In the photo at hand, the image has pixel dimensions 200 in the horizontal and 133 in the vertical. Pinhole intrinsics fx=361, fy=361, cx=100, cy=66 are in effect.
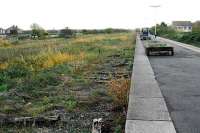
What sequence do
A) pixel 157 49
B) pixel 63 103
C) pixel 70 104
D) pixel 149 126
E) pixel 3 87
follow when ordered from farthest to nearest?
pixel 157 49 < pixel 3 87 < pixel 63 103 < pixel 70 104 < pixel 149 126

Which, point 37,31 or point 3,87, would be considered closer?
point 3,87

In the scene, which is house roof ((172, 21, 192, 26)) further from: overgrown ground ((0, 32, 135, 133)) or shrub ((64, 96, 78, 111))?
shrub ((64, 96, 78, 111))

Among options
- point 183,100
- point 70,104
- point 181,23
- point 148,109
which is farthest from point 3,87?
point 181,23

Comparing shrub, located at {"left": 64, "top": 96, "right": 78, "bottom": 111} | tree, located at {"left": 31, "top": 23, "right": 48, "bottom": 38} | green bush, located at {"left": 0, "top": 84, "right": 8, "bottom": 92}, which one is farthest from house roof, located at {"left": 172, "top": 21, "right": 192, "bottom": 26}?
shrub, located at {"left": 64, "top": 96, "right": 78, "bottom": 111}

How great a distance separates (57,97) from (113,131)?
3689 mm

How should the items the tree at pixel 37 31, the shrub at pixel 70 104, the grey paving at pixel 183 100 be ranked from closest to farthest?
the grey paving at pixel 183 100
the shrub at pixel 70 104
the tree at pixel 37 31

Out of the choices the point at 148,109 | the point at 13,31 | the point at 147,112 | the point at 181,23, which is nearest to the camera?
the point at 147,112

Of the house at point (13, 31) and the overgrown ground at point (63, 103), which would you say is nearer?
the overgrown ground at point (63, 103)

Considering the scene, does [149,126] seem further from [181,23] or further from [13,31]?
[181,23]

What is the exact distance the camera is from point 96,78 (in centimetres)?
1333

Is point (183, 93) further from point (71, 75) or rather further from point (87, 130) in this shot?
point (71, 75)

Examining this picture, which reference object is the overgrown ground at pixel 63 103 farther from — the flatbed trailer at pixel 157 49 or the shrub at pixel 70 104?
the flatbed trailer at pixel 157 49

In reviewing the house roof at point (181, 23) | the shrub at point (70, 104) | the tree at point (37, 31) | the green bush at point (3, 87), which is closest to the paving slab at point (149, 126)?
the shrub at point (70, 104)

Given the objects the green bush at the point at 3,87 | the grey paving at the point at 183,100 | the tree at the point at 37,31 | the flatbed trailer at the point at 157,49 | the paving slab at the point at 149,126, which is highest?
the tree at the point at 37,31
